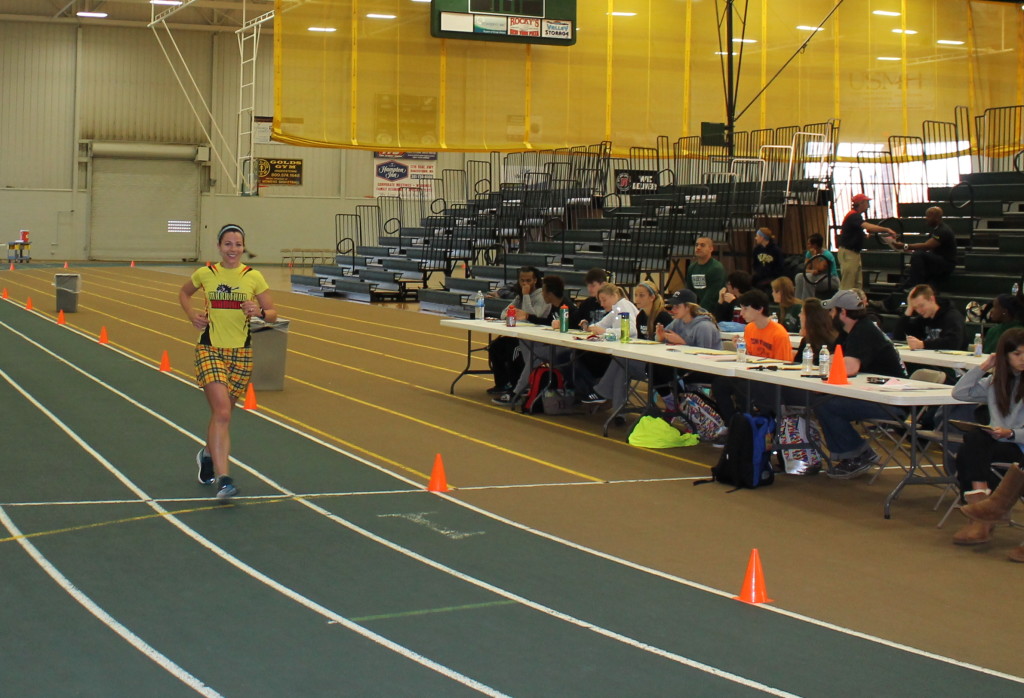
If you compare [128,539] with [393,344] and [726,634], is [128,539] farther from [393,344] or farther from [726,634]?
[393,344]

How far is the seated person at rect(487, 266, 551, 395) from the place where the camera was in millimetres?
12047

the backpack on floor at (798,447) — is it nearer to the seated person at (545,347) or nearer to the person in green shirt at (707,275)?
the seated person at (545,347)

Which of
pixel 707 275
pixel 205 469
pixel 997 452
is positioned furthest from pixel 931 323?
pixel 205 469

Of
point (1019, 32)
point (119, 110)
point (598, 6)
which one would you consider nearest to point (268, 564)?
point (598, 6)

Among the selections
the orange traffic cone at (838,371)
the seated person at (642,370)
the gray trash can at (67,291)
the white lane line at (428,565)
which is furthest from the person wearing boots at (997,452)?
the gray trash can at (67,291)

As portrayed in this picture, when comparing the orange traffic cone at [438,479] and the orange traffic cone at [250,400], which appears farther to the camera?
the orange traffic cone at [250,400]

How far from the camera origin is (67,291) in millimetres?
20453

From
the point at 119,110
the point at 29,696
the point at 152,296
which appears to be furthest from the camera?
the point at 119,110

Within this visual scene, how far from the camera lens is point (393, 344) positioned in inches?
677

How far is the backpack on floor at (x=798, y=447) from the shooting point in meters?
8.55

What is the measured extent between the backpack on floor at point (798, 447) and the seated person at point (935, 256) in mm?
7177

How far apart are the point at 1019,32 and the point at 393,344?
1935 cm

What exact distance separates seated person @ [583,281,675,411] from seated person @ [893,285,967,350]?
196cm

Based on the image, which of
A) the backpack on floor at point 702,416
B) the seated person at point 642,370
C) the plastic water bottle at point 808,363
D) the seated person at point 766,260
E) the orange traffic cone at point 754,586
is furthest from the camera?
the seated person at point 766,260
